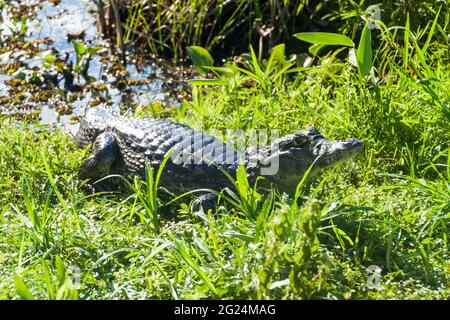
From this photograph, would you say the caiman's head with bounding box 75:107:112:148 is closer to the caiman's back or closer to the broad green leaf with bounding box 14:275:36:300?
the caiman's back

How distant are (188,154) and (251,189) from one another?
2.77ft

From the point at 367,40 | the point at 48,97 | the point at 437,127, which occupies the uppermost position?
the point at 367,40

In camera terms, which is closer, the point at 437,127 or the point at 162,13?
the point at 437,127

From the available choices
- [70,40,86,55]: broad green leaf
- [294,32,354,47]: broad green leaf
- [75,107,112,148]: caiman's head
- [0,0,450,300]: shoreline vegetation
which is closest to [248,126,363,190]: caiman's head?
[0,0,450,300]: shoreline vegetation

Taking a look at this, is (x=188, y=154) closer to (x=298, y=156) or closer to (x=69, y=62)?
(x=298, y=156)

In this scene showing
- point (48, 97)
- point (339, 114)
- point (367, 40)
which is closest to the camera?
point (367, 40)

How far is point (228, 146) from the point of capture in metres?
5.64

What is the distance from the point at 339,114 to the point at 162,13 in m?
2.84

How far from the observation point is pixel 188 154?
553cm

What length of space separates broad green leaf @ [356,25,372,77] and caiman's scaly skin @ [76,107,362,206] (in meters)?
0.78

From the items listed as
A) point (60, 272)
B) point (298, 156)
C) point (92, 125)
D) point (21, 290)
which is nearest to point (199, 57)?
point (92, 125)

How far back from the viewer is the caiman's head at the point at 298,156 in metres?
5.02
